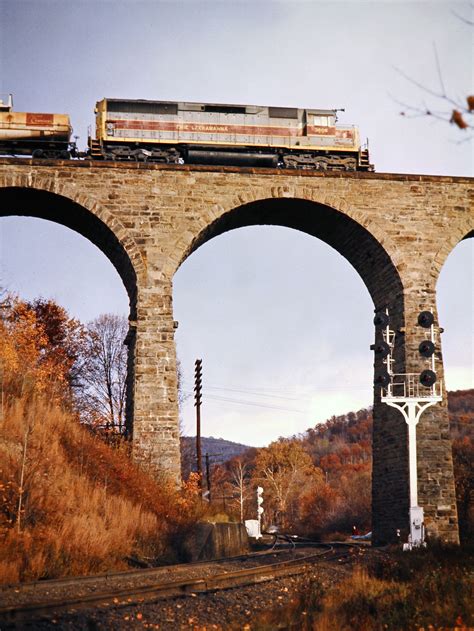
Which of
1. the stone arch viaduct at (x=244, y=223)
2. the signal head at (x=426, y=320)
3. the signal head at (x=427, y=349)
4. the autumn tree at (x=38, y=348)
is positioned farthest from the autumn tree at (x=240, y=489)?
the signal head at (x=426, y=320)

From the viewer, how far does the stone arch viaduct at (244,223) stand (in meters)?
21.2

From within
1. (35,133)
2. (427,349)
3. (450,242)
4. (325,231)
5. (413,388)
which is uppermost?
(35,133)

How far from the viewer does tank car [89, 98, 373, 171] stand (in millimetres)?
26547

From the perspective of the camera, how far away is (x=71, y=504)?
15.2 meters

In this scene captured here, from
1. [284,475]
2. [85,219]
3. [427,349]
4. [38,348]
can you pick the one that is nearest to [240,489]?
[284,475]

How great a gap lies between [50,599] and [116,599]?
80 cm

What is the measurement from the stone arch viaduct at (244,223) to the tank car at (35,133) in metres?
3.85

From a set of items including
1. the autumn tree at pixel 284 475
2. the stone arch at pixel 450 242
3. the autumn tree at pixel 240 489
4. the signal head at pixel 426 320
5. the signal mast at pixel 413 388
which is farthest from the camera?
the autumn tree at pixel 284 475

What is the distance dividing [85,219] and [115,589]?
13599 millimetres

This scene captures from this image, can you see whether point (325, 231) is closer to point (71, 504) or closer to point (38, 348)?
point (71, 504)

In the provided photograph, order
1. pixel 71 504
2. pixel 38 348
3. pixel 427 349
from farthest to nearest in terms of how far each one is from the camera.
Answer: pixel 38 348 → pixel 427 349 → pixel 71 504

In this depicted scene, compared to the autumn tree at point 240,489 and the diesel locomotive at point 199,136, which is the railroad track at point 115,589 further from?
the autumn tree at point 240,489

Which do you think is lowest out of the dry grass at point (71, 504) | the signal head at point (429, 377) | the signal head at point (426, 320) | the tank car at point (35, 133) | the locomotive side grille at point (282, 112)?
the dry grass at point (71, 504)

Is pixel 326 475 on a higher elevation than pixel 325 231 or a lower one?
lower
